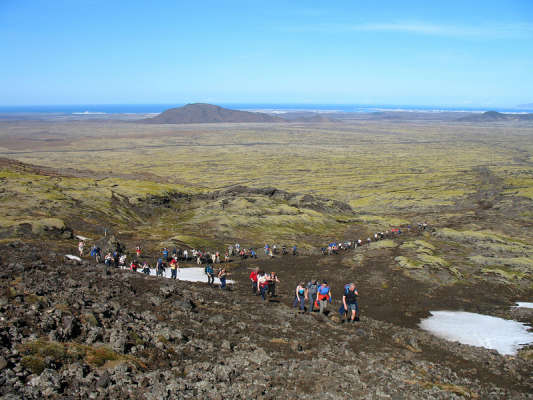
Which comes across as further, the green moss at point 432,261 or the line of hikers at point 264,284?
the green moss at point 432,261

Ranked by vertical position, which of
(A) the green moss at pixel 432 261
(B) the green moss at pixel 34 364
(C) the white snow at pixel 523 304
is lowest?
(A) the green moss at pixel 432 261

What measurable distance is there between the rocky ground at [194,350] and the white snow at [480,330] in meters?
2.12

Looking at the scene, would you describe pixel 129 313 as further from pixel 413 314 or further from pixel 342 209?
pixel 342 209

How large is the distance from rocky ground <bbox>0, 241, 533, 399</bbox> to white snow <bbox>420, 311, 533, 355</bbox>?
2.12 metres

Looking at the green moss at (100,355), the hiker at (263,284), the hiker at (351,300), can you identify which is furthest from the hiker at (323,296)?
the green moss at (100,355)

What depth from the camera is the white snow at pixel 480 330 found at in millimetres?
23266

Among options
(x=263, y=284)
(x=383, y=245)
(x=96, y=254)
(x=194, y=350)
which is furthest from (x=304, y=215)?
(x=194, y=350)

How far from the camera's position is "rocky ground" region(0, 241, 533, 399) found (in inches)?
508

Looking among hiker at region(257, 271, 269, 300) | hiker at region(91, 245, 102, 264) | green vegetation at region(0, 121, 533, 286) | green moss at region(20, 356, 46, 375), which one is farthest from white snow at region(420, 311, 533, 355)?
hiker at region(91, 245, 102, 264)

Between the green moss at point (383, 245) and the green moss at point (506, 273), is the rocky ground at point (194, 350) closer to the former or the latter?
the green moss at point (506, 273)

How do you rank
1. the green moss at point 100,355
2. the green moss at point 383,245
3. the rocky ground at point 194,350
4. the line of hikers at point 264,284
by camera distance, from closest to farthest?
the rocky ground at point 194,350, the green moss at point 100,355, the line of hikers at point 264,284, the green moss at point 383,245

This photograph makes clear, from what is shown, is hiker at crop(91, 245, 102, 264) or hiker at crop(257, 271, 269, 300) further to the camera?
hiker at crop(91, 245, 102, 264)

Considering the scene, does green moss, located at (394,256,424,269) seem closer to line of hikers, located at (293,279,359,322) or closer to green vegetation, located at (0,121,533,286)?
green vegetation, located at (0,121,533,286)

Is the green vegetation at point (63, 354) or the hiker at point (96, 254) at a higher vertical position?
the green vegetation at point (63, 354)
